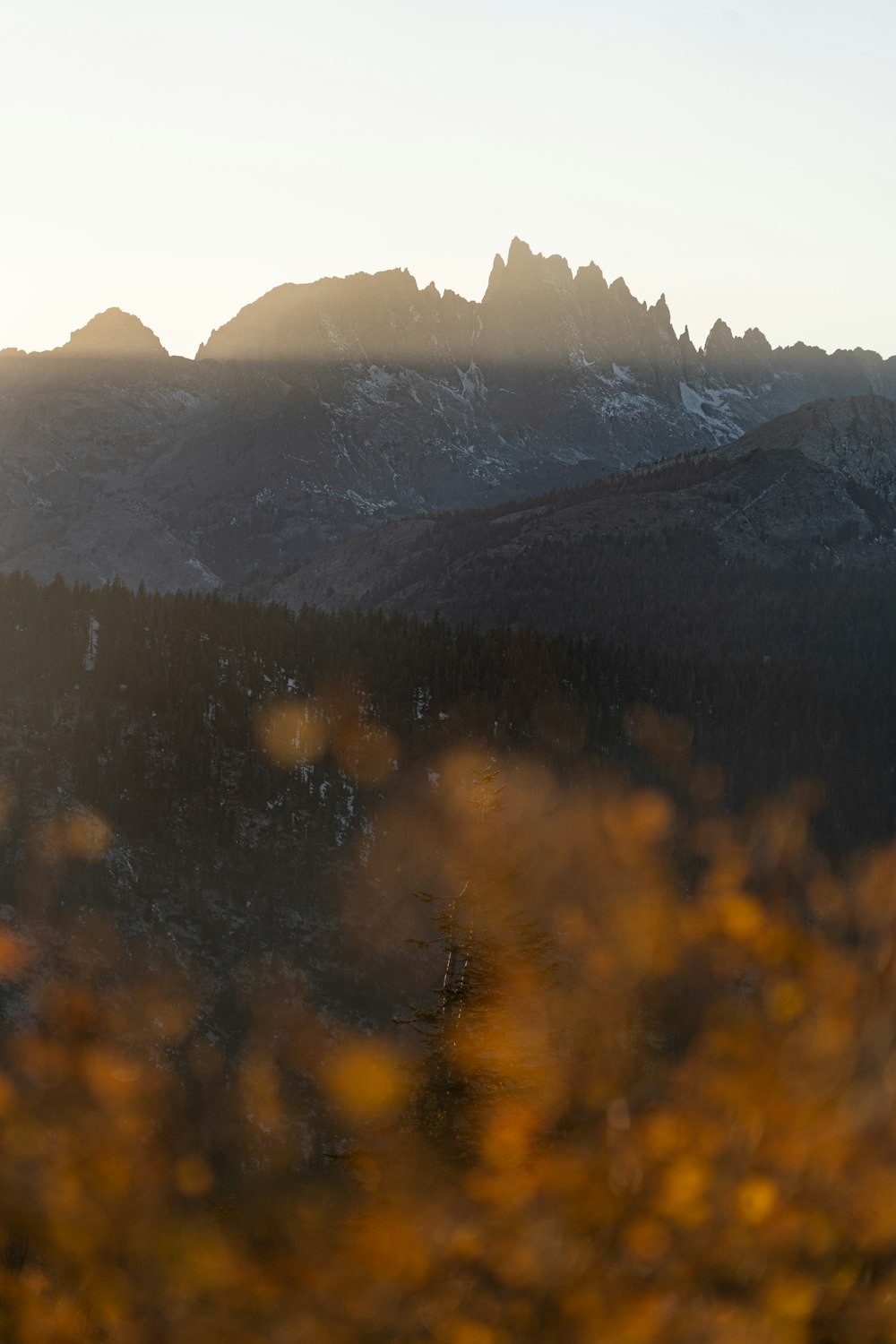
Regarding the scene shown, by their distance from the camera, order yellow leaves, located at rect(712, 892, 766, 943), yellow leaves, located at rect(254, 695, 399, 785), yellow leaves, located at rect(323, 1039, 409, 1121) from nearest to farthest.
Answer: yellow leaves, located at rect(323, 1039, 409, 1121) → yellow leaves, located at rect(254, 695, 399, 785) → yellow leaves, located at rect(712, 892, 766, 943)

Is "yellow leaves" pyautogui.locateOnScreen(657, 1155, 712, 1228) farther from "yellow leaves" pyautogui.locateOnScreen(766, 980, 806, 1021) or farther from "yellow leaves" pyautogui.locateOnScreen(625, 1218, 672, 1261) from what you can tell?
"yellow leaves" pyautogui.locateOnScreen(766, 980, 806, 1021)

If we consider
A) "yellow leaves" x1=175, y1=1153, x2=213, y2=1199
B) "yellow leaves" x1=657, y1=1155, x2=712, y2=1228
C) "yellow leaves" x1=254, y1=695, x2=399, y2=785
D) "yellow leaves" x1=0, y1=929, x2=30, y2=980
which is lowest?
"yellow leaves" x1=175, y1=1153, x2=213, y2=1199

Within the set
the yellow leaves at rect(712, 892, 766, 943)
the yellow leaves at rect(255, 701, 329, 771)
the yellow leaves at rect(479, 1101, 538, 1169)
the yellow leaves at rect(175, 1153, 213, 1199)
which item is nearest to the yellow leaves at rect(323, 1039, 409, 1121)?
the yellow leaves at rect(175, 1153, 213, 1199)

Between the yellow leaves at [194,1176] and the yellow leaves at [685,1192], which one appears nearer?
the yellow leaves at [685,1192]

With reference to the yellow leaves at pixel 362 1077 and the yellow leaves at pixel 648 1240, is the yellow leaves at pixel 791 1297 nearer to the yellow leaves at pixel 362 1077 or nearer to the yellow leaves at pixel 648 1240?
the yellow leaves at pixel 648 1240

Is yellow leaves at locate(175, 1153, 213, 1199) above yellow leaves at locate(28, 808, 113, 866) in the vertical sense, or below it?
below

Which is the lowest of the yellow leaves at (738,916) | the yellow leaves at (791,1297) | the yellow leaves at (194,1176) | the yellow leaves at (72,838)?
the yellow leaves at (738,916)

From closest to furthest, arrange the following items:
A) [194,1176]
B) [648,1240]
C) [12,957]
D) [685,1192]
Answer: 1. [648,1240]
2. [685,1192]
3. [194,1176]
4. [12,957]

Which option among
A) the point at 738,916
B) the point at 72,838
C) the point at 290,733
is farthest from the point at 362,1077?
the point at 738,916

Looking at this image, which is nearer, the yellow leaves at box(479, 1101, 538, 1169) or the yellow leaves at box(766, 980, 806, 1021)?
the yellow leaves at box(479, 1101, 538, 1169)

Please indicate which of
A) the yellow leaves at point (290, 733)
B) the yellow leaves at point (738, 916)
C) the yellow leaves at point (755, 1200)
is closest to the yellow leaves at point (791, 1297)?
the yellow leaves at point (755, 1200)

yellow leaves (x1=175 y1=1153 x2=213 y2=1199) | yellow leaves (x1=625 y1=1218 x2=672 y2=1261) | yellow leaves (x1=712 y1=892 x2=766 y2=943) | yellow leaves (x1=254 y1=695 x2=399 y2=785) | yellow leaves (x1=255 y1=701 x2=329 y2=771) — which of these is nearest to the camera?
yellow leaves (x1=625 y1=1218 x2=672 y2=1261)

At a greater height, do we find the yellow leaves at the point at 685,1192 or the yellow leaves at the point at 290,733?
the yellow leaves at the point at 685,1192

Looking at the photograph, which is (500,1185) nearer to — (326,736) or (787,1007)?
(787,1007)
